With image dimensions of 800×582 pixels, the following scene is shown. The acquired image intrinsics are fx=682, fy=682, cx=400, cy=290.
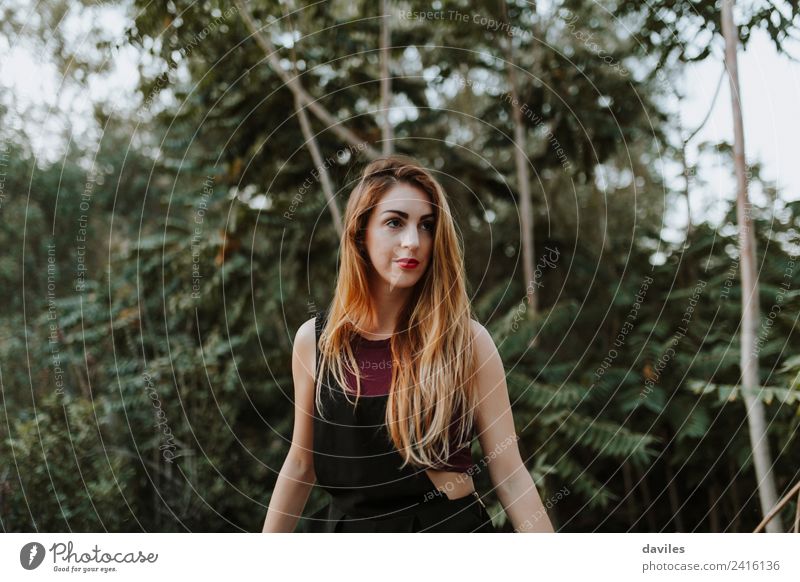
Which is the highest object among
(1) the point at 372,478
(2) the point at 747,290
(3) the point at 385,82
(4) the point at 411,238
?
(3) the point at 385,82

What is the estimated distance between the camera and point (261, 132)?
2430 millimetres

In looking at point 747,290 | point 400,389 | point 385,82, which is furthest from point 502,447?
point 385,82

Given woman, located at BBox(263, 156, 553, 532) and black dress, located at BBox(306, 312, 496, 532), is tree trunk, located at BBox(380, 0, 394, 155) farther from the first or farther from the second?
black dress, located at BBox(306, 312, 496, 532)

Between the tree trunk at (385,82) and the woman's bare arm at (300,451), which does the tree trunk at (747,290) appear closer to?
the tree trunk at (385,82)

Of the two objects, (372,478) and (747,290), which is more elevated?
(747,290)

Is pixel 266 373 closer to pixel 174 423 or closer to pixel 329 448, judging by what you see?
pixel 174 423

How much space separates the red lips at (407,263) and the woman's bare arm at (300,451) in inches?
7.8

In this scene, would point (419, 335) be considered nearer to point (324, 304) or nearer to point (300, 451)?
point (300, 451)

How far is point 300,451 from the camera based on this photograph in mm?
1232

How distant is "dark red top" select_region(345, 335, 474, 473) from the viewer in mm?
1233
